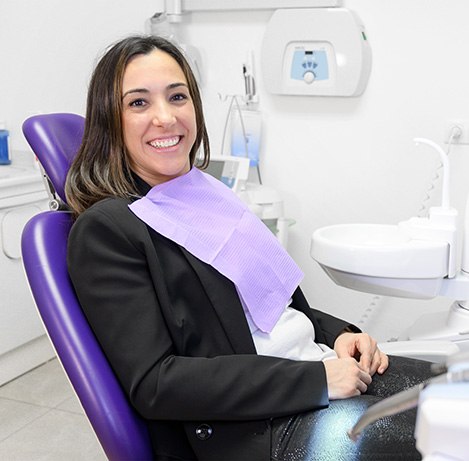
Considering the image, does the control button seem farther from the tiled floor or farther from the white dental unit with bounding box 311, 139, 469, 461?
the tiled floor

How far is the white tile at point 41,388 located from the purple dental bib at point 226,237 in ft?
3.99

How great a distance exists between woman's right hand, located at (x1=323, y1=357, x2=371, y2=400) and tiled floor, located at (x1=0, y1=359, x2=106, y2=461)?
108 cm

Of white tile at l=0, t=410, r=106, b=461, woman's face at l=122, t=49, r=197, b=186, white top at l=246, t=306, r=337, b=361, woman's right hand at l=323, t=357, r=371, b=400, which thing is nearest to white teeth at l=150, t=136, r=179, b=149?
woman's face at l=122, t=49, r=197, b=186

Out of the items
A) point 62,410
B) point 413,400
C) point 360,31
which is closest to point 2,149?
point 62,410

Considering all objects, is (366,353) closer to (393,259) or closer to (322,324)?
(322,324)

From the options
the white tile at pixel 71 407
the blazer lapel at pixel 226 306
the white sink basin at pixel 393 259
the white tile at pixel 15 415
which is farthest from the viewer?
the white tile at pixel 71 407

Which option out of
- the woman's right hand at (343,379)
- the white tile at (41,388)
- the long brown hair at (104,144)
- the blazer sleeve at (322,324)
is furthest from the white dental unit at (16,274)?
the woman's right hand at (343,379)

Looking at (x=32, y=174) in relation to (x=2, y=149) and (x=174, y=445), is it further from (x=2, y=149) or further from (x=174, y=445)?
(x=174, y=445)

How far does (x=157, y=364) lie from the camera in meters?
1.12

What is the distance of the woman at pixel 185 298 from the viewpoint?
3.66 ft

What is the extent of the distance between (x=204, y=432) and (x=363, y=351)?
0.39 meters

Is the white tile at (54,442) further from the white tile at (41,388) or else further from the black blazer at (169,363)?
the black blazer at (169,363)

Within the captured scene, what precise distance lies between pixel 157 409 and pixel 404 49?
1.68m

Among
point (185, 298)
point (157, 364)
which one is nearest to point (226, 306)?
point (185, 298)
